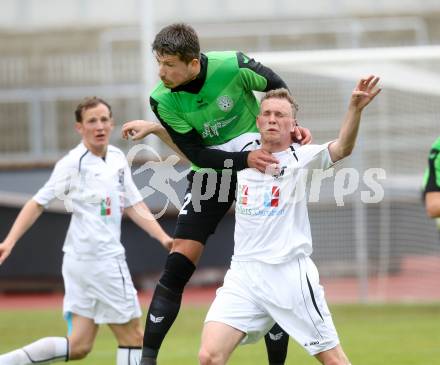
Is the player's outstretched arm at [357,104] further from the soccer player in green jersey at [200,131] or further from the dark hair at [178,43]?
the dark hair at [178,43]

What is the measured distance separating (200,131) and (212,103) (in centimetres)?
20

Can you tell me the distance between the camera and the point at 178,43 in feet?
19.9

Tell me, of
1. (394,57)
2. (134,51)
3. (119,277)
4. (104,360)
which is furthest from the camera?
(134,51)

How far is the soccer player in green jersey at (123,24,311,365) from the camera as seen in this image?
249 inches

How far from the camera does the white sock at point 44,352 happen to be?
7.21m

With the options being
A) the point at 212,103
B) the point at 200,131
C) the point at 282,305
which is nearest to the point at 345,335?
the point at 200,131

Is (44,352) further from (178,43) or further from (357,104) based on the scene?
(357,104)

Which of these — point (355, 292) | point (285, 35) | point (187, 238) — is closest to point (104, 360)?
point (187, 238)

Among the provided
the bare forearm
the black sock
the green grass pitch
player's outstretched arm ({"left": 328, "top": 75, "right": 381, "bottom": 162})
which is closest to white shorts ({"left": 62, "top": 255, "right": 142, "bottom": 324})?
the bare forearm

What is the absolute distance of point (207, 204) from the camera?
21.9ft

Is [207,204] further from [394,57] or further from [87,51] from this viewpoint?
[87,51]

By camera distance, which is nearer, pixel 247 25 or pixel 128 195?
pixel 128 195

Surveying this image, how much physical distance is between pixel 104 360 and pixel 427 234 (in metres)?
6.02

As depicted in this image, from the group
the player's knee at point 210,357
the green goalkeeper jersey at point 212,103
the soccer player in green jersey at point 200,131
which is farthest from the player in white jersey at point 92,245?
the player's knee at point 210,357
